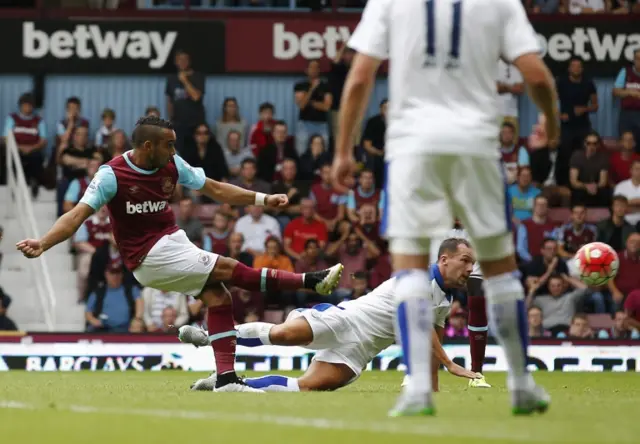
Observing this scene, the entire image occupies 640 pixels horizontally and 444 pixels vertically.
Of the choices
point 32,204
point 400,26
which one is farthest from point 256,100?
point 400,26

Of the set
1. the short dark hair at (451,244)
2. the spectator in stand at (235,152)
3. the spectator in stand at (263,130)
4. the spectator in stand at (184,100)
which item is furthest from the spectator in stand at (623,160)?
the short dark hair at (451,244)

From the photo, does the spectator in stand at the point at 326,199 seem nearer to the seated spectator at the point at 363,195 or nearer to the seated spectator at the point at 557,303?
the seated spectator at the point at 363,195

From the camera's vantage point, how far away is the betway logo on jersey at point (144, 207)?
10.4 meters

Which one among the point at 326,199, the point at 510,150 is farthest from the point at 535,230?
the point at 326,199

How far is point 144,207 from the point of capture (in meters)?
10.4

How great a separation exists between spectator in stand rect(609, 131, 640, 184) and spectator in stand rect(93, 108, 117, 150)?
7697 millimetres

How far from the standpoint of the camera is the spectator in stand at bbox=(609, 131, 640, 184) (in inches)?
838

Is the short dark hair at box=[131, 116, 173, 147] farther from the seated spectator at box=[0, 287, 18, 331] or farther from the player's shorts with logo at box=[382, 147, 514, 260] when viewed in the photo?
the seated spectator at box=[0, 287, 18, 331]

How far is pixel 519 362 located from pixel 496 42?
164 cm

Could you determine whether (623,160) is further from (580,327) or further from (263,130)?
(263,130)

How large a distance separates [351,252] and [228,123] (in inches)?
141

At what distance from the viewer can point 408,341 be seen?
696 centimetres

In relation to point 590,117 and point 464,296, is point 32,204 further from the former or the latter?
point 590,117

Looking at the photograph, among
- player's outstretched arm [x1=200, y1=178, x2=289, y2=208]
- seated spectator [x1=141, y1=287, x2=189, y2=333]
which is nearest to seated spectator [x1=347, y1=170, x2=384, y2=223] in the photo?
seated spectator [x1=141, y1=287, x2=189, y2=333]
